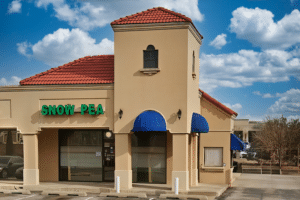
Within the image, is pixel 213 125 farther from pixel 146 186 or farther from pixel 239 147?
pixel 146 186

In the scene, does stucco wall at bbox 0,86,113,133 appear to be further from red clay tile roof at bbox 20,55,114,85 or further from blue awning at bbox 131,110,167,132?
blue awning at bbox 131,110,167,132

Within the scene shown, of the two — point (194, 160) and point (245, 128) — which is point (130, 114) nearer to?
point (194, 160)

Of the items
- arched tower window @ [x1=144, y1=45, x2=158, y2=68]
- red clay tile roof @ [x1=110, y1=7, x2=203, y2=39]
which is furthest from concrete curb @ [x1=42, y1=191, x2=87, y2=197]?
red clay tile roof @ [x1=110, y1=7, x2=203, y2=39]

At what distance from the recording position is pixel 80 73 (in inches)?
870

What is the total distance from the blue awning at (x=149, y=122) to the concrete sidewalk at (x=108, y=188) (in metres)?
3.23

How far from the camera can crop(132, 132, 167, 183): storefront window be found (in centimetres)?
2219

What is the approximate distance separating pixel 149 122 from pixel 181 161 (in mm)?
2640

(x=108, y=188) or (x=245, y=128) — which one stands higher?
(x=245, y=128)

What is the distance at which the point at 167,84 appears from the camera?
19.9 meters

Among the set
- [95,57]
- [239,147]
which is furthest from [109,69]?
[239,147]

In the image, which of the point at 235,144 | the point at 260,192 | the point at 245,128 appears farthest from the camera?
the point at 245,128

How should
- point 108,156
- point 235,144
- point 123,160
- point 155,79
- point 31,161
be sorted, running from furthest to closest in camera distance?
point 235,144, point 108,156, point 31,161, point 123,160, point 155,79

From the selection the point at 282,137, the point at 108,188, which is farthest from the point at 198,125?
the point at 282,137

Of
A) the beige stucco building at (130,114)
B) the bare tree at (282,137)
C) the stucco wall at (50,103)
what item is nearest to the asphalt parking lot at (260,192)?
the beige stucco building at (130,114)
